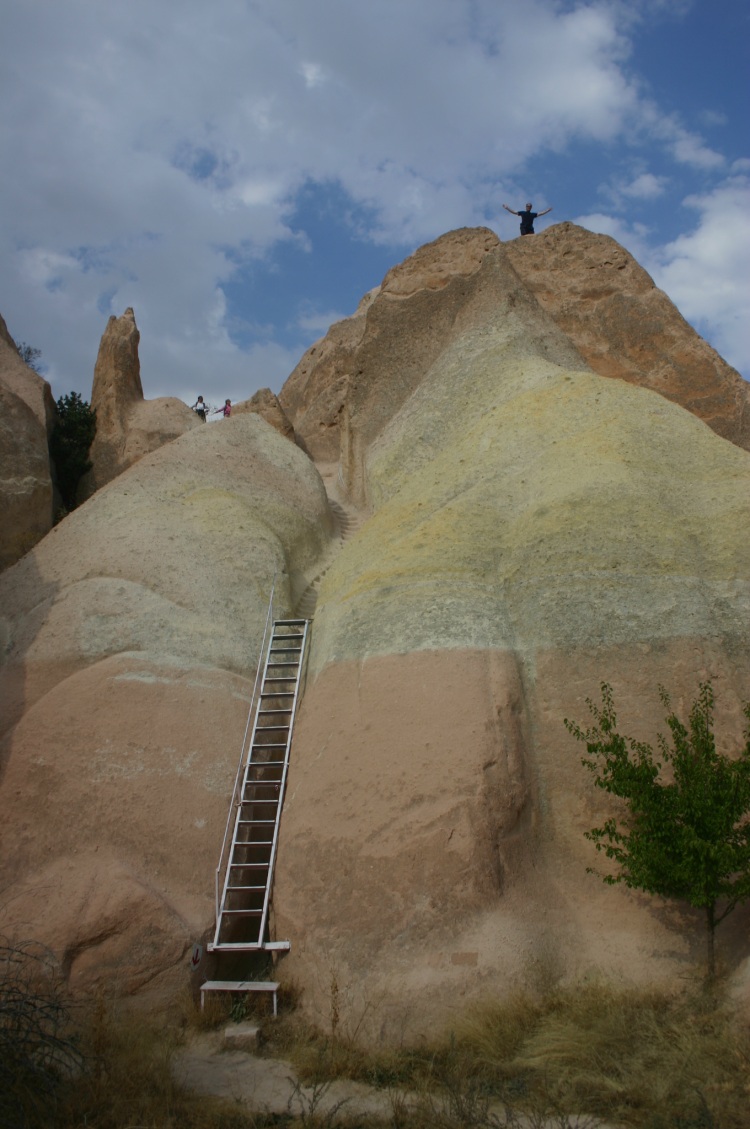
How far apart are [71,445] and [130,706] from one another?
11.0 metres

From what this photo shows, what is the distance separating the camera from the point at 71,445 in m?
20.3

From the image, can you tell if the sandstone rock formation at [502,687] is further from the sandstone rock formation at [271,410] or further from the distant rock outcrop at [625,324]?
the sandstone rock formation at [271,410]

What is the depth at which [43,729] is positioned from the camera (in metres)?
10.7

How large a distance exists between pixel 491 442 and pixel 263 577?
450 centimetres

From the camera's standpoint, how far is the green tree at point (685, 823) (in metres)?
8.30

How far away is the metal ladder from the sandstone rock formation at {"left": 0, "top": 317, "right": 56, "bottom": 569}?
5.82 meters

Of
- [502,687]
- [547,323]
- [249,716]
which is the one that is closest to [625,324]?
[547,323]

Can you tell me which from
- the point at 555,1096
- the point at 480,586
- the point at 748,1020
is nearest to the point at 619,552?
the point at 480,586

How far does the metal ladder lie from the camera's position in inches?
390

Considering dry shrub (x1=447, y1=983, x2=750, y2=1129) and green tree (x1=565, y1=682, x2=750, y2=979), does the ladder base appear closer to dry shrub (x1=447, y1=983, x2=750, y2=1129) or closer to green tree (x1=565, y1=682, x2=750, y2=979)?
dry shrub (x1=447, y1=983, x2=750, y2=1129)

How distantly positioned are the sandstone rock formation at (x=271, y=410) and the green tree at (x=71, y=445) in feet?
13.8

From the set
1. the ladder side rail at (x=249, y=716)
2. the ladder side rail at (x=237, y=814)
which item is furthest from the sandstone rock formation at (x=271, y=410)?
the ladder side rail at (x=237, y=814)

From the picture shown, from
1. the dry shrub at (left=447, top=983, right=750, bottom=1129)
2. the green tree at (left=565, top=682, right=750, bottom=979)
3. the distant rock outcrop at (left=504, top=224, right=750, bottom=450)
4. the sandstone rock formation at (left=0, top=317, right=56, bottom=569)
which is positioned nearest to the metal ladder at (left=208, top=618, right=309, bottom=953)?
the dry shrub at (left=447, top=983, right=750, bottom=1129)

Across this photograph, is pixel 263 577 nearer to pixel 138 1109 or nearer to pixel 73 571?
pixel 73 571
